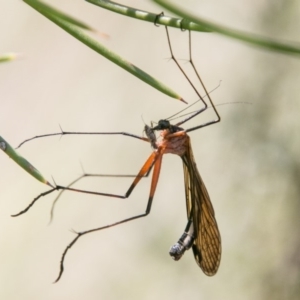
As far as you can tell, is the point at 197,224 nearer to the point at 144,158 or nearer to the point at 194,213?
the point at 194,213

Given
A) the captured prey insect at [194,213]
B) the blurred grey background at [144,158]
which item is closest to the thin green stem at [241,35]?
the captured prey insect at [194,213]

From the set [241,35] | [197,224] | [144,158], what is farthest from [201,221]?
[144,158]

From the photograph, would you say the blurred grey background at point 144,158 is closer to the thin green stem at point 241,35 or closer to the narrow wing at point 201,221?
the narrow wing at point 201,221

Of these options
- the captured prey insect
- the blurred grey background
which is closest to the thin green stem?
the captured prey insect

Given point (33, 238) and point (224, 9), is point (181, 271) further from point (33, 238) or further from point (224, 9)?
point (224, 9)

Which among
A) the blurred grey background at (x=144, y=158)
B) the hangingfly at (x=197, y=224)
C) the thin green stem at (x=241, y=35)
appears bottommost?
the thin green stem at (x=241, y=35)

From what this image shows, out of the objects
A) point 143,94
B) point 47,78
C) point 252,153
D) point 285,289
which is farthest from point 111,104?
point 285,289
